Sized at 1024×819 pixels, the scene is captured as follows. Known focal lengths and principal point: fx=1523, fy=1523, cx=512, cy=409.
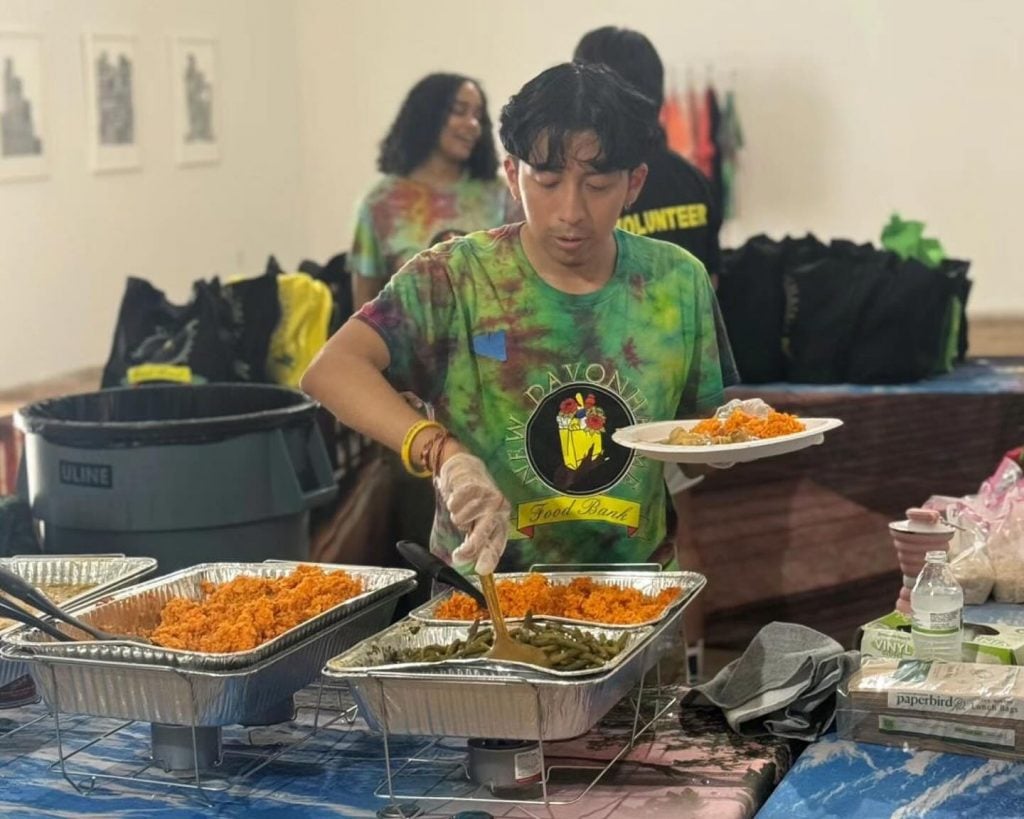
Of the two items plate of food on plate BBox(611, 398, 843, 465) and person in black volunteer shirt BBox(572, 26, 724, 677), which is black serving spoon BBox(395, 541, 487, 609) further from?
person in black volunteer shirt BBox(572, 26, 724, 677)

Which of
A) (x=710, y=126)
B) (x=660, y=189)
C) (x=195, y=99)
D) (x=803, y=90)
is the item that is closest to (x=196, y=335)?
(x=660, y=189)

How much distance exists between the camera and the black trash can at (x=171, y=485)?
2.42 m

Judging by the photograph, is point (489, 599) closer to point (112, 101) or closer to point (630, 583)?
point (630, 583)

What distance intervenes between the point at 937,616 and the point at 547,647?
46cm

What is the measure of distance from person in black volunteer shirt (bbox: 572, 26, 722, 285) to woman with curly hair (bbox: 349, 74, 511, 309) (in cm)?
50

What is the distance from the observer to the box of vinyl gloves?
5.60ft

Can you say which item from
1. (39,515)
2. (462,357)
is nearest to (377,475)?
(39,515)

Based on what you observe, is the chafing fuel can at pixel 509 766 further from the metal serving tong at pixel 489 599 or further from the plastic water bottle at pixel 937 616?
the plastic water bottle at pixel 937 616

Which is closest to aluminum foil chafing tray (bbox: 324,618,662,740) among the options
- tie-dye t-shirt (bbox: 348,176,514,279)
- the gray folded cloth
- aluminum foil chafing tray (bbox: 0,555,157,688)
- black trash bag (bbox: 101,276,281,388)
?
the gray folded cloth

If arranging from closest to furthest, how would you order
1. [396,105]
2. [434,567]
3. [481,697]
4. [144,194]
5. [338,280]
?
[481,697], [434,567], [338,280], [144,194], [396,105]

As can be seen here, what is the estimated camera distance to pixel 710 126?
4.88 meters

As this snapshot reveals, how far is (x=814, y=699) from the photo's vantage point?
5.44 ft

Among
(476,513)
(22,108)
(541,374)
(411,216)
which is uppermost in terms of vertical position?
(22,108)

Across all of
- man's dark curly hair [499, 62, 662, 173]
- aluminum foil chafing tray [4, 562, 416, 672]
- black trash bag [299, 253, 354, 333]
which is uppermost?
man's dark curly hair [499, 62, 662, 173]
